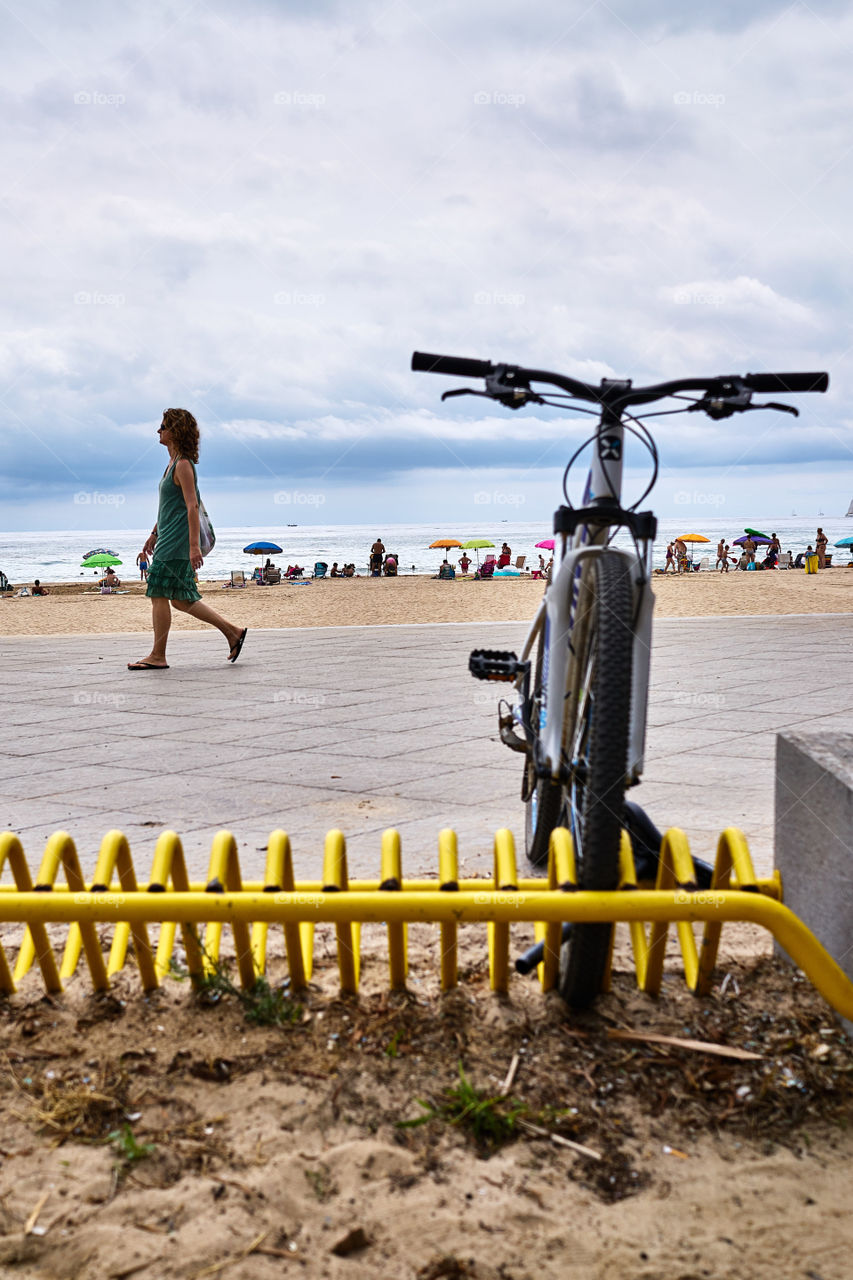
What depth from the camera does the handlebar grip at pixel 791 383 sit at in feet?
10.4

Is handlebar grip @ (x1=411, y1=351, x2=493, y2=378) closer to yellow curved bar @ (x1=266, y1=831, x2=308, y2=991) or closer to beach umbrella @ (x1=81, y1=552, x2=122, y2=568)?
yellow curved bar @ (x1=266, y1=831, x2=308, y2=991)

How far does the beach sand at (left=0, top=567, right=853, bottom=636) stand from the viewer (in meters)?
19.7

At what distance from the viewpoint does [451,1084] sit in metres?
2.35

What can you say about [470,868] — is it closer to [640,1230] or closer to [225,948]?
[225,948]

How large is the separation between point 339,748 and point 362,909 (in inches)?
146

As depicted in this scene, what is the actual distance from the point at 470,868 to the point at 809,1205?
6.03ft

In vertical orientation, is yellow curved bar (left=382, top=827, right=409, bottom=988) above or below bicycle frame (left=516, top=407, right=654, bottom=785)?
below

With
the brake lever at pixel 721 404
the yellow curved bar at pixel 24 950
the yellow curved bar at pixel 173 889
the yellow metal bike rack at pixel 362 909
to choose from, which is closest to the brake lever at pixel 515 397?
the brake lever at pixel 721 404

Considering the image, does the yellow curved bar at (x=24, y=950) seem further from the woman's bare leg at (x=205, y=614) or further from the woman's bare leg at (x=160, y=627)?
the woman's bare leg at (x=160, y=627)

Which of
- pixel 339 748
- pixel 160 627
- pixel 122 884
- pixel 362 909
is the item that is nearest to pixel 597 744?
pixel 362 909

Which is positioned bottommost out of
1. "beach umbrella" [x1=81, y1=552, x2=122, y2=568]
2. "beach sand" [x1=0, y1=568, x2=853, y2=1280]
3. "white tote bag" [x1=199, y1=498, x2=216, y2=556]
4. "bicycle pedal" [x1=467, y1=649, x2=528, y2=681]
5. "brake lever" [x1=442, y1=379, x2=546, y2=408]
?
"beach sand" [x1=0, y1=568, x2=853, y2=1280]

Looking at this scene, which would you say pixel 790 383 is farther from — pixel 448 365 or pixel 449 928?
pixel 449 928

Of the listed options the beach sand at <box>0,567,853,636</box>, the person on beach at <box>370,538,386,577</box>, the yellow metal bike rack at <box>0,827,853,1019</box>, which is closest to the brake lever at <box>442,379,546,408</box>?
the yellow metal bike rack at <box>0,827,853,1019</box>

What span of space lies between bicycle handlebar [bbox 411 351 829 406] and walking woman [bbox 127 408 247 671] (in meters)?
6.64
